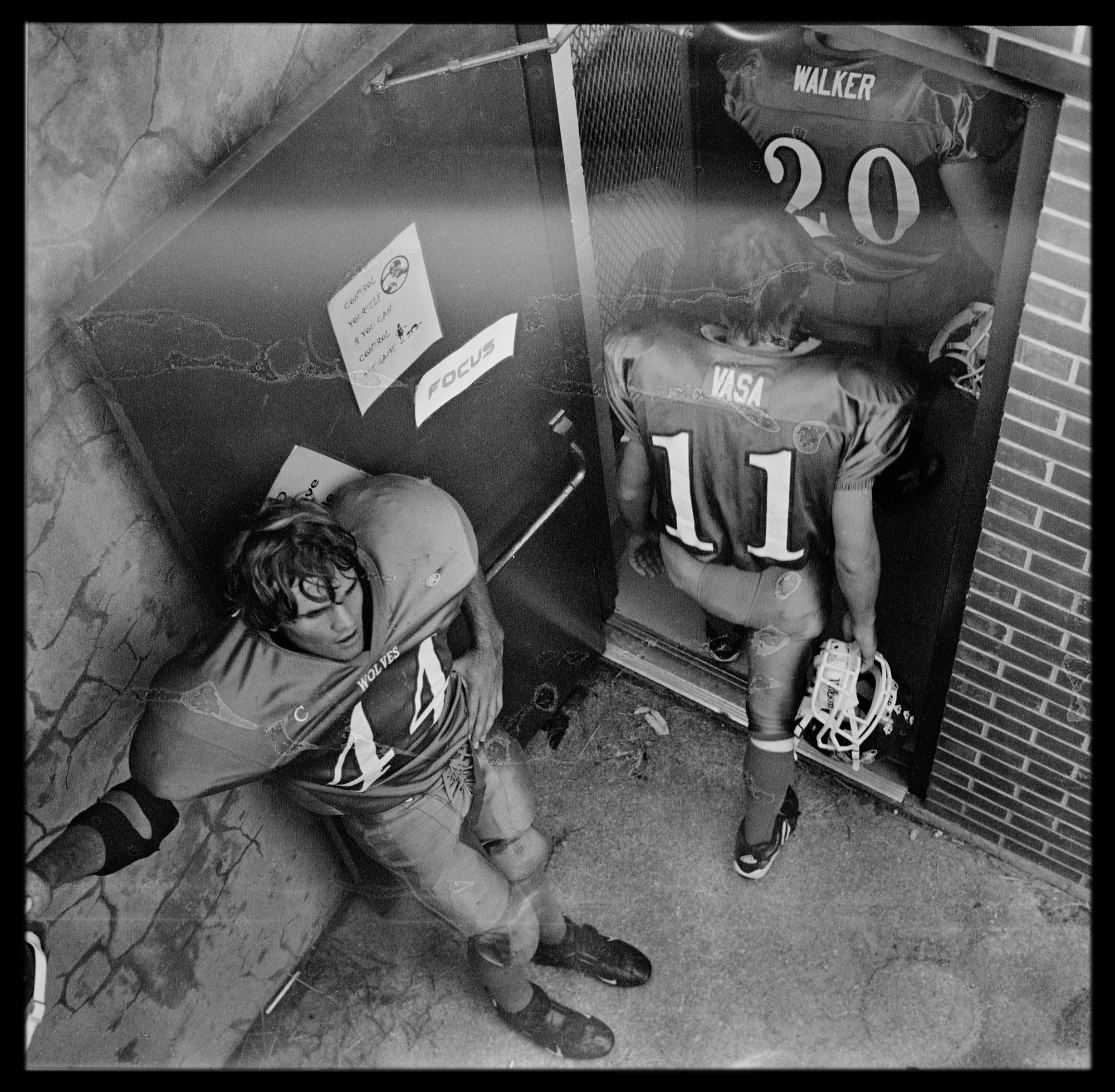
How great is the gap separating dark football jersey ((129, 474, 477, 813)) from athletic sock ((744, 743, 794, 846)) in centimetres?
91

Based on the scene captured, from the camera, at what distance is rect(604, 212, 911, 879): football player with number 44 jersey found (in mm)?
2492

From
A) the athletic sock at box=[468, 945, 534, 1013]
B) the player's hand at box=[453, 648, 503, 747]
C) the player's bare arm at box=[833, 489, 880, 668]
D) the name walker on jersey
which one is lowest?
the athletic sock at box=[468, 945, 534, 1013]

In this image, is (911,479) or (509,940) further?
(911,479)

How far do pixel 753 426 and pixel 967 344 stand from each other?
965mm

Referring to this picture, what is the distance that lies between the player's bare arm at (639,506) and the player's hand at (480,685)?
55 centimetres

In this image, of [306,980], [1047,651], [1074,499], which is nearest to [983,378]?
[1074,499]

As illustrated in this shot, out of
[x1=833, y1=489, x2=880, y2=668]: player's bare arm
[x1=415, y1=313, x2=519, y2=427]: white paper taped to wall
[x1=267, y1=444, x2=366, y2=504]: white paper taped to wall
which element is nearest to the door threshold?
[x1=833, y1=489, x2=880, y2=668]: player's bare arm

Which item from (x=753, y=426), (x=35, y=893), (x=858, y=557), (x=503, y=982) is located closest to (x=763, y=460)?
(x=753, y=426)

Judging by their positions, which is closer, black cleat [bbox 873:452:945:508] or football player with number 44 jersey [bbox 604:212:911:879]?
football player with number 44 jersey [bbox 604:212:911:879]

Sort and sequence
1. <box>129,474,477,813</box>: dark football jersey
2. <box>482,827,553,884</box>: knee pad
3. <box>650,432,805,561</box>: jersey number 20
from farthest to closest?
<box>482,827,553,884</box>: knee pad, <box>650,432,805,561</box>: jersey number 20, <box>129,474,477,813</box>: dark football jersey

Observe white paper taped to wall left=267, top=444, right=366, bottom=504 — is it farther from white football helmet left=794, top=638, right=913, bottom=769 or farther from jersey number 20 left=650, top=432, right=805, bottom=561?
white football helmet left=794, top=638, right=913, bottom=769

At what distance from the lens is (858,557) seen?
2742 mm

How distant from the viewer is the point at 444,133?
2.49 meters

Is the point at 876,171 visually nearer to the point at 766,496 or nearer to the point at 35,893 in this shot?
the point at 766,496
